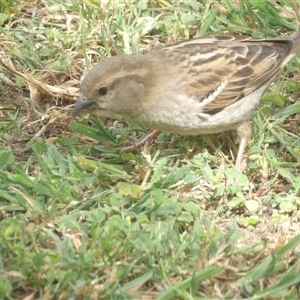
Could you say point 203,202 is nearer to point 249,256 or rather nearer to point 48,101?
point 249,256

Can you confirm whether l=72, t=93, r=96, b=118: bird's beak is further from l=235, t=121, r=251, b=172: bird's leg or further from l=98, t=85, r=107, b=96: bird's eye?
l=235, t=121, r=251, b=172: bird's leg

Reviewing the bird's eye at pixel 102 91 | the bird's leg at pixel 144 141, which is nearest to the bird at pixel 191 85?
the bird's eye at pixel 102 91

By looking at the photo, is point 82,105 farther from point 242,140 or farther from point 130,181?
point 242,140

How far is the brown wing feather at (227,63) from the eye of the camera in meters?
5.69

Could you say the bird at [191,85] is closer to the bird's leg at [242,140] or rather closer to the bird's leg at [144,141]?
the bird's leg at [242,140]

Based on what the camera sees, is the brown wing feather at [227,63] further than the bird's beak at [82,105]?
Yes

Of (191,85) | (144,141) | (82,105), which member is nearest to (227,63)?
(191,85)

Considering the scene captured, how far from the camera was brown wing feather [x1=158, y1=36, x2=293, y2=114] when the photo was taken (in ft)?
18.7

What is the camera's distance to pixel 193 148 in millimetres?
5852

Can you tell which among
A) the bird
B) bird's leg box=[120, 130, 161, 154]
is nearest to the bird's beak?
the bird

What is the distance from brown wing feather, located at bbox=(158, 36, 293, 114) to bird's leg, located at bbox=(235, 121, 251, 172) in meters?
0.22

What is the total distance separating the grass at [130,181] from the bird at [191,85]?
0.24m

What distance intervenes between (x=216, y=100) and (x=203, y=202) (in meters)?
0.89

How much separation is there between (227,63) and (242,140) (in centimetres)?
62
